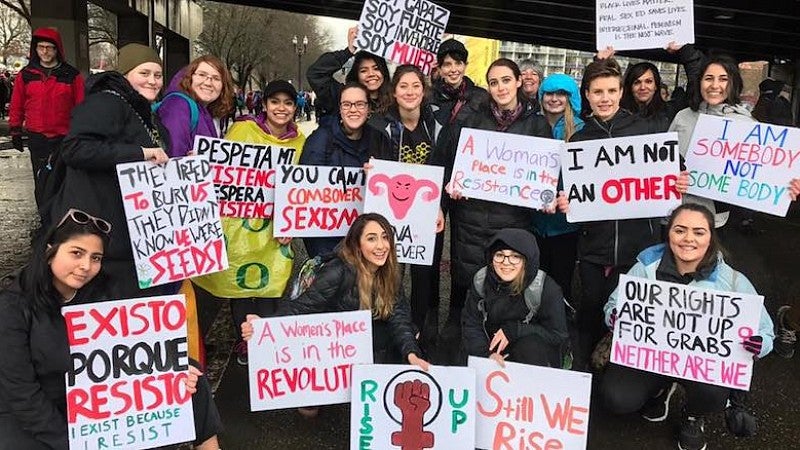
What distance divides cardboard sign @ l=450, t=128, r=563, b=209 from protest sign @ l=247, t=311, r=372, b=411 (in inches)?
47.3

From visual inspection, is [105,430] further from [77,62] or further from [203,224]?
[77,62]

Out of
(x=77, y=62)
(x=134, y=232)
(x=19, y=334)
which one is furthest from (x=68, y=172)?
(x=77, y=62)

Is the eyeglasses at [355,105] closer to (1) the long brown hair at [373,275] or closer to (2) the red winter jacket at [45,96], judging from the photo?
(1) the long brown hair at [373,275]

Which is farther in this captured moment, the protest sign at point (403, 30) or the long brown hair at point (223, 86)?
the protest sign at point (403, 30)

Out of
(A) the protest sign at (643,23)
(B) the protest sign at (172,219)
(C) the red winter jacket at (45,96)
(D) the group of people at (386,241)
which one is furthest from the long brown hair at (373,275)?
(C) the red winter jacket at (45,96)

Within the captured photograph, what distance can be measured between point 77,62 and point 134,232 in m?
11.0

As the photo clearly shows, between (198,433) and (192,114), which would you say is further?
(192,114)

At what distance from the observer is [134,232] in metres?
Result: 3.27

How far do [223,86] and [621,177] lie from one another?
7.46 ft

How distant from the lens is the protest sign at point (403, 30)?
15.5 ft

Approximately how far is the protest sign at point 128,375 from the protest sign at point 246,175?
1283 millimetres

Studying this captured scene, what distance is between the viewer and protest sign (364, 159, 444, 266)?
3992 millimetres

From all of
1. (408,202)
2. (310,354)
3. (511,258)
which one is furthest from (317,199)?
(511,258)

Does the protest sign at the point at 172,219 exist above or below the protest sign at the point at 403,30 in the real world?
below
